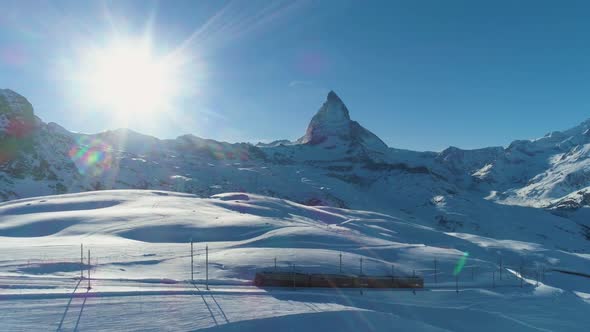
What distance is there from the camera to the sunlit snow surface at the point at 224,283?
26375 millimetres

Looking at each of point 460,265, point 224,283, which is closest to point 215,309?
point 224,283

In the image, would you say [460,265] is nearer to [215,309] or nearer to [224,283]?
[224,283]

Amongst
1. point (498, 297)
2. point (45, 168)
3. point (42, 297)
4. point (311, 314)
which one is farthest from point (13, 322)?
point (45, 168)

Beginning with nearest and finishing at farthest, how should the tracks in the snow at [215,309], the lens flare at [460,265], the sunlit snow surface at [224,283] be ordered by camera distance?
the tracks in the snow at [215,309] < the sunlit snow surface at [224,283] < the lens flare at [460,265]

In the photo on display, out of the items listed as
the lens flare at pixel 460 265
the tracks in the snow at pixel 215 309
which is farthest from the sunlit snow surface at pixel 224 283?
the lens flare at pixel 460 265

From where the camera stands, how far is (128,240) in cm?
5662

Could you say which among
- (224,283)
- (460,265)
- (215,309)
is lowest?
(460,265)

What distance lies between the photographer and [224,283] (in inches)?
1480

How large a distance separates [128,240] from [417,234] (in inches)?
2528

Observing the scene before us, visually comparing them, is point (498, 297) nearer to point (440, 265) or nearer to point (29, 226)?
point (440, 265)

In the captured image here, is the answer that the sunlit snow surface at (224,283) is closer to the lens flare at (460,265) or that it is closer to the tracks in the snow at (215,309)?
the tracks in the snow at (215,309)

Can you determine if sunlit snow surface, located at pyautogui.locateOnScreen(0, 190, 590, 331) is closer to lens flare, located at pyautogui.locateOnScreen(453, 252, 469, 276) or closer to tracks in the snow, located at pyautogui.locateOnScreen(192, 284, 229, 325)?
tracks in the snow, located at pyautogui.locateOnScreen(192, 284, 229, 325)

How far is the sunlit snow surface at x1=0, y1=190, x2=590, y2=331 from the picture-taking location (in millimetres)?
26375

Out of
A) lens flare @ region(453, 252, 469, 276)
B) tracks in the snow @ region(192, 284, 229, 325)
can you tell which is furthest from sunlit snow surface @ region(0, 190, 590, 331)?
lens flare @ region(453, 252, 469, 276)
